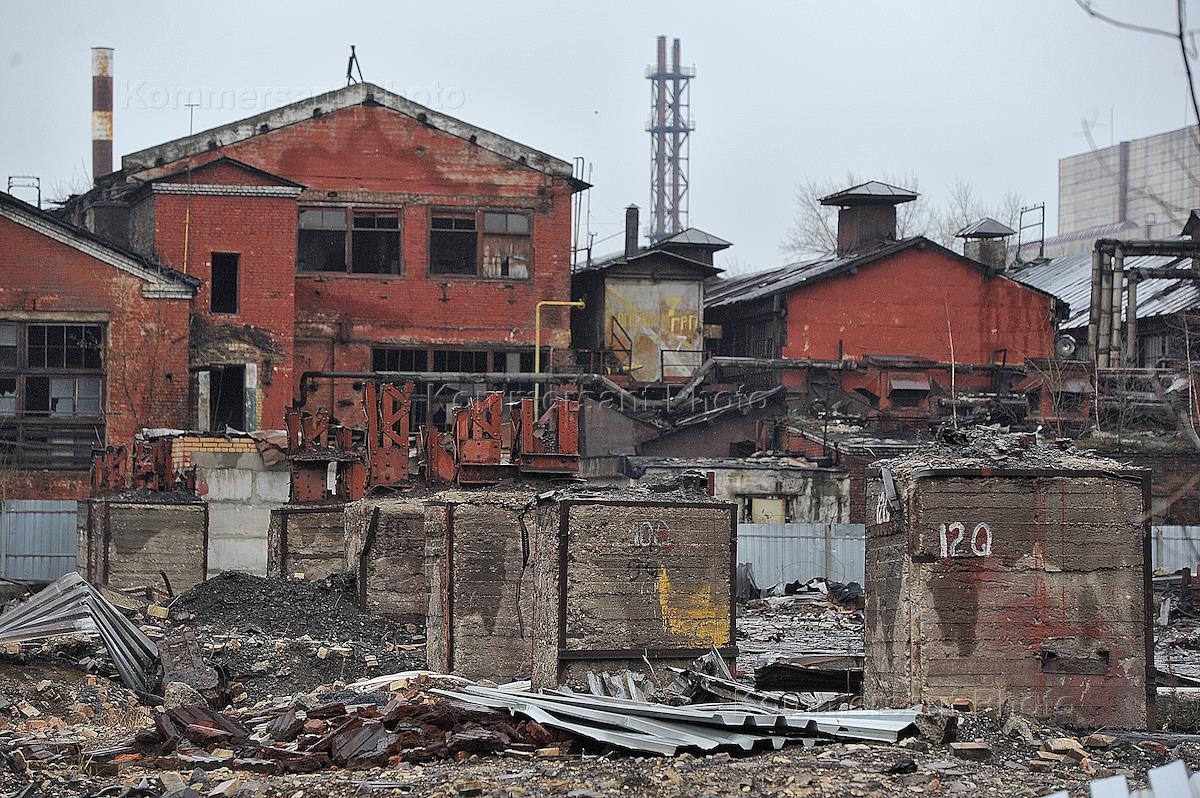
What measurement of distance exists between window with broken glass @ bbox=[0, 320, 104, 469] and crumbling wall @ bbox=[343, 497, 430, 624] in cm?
1731

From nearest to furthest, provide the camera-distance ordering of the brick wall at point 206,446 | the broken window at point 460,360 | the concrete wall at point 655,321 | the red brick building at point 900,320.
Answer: the brick wall at point 206,446
the broken window at point 460,360
the red brick building at point 900,320
the concrete wall at point 655,321

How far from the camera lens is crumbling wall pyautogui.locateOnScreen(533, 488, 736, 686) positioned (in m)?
14.0

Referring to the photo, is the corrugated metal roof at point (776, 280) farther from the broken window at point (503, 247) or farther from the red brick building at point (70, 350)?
the red brick building at point (70, 350)

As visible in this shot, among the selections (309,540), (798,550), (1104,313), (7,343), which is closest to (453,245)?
(7,343)

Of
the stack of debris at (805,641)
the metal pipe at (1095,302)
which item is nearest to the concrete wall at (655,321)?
the metal pipe at (1095,302)

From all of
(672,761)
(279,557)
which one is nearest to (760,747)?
(672,761)

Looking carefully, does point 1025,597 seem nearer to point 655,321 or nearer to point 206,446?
point 206,446

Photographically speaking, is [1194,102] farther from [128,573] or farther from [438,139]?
[438,139]

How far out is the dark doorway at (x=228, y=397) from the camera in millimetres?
38781

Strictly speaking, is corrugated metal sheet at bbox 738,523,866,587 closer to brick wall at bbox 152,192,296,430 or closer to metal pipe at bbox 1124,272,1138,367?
metal pipe at bbox 1124,272,1138,367

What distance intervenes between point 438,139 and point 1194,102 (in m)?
36.8

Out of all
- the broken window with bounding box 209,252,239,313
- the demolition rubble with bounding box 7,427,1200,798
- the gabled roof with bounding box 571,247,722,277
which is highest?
the gabled roof with bounding box 571,247,722,277

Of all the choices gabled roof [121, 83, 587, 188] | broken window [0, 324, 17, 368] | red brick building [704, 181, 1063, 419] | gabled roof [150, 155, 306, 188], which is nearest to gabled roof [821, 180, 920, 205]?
red brick building [704, 181, 1063, 419]

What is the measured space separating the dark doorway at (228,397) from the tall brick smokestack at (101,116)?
12787 mm
